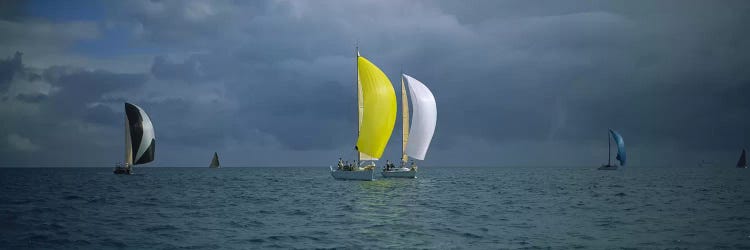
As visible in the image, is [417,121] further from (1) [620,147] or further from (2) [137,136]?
(1) [620,147]

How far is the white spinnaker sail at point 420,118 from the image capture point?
70.2 m

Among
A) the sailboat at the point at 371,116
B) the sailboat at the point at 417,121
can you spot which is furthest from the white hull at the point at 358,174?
the sailboat at the point at 417,121

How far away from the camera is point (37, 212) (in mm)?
33562

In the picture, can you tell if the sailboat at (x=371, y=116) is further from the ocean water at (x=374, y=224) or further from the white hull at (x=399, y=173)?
the ocean water at (x=374, y=224)

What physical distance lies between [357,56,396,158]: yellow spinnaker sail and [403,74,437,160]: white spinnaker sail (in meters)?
7.38

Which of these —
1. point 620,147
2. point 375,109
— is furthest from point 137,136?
point 620,147

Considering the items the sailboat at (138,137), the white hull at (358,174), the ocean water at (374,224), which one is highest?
the sailboat at (138,137)

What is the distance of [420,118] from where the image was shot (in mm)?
70812

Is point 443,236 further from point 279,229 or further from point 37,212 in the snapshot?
point 37,212

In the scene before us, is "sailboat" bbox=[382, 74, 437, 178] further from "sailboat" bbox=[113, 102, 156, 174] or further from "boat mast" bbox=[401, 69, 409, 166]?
"sailboat" bbox=[113, 102, 156, 174]

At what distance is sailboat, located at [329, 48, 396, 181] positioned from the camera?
204 ft

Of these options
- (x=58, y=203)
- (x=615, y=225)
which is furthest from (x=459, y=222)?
(x=58, y=203)

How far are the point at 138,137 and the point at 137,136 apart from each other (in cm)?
21

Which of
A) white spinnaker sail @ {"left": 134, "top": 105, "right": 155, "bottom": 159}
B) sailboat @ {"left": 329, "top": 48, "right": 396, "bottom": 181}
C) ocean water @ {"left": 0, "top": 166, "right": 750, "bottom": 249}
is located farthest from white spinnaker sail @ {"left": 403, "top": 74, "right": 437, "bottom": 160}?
white spinnaker sail @ {"left": 134, "top": 105, "right": 155, "bottom": 159}
